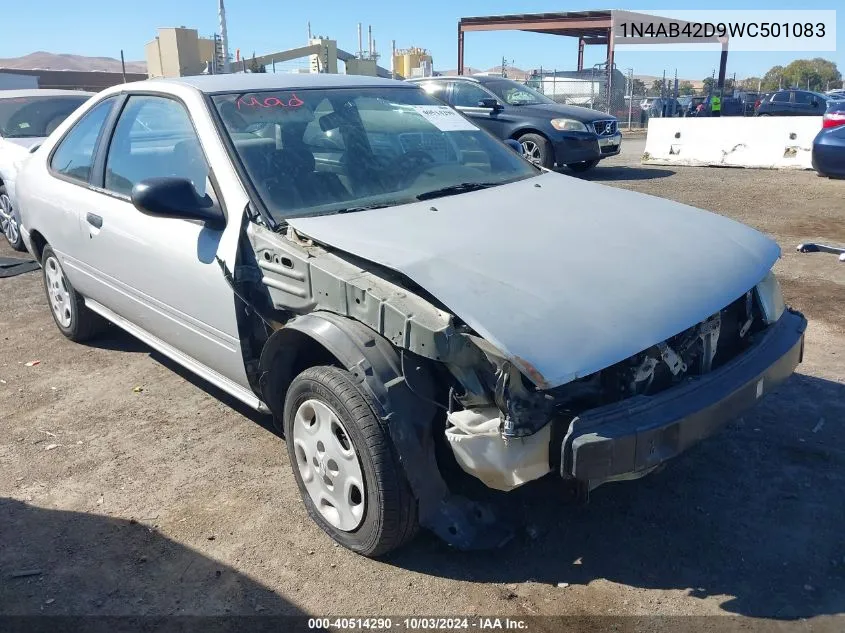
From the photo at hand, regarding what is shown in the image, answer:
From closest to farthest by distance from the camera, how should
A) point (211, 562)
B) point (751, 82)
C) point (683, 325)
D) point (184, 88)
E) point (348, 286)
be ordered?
point (683, 325) → point (348, 286) → point (211, 562) → point (184, 88) → point (751, 82)

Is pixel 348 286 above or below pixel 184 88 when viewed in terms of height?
below

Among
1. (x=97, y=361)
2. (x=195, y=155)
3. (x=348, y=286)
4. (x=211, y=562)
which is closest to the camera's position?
(x=348, y=286)

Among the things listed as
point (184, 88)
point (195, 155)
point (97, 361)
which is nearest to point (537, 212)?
Result: point (195, 155)

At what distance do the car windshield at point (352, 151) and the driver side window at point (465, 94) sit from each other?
9.09 meters

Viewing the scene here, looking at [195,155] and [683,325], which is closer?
[683,325]

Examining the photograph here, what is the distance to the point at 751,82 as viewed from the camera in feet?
228

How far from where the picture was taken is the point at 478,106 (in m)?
12.8

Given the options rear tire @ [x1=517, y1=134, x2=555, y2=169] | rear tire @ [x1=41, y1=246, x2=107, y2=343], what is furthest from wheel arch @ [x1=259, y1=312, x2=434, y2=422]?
rear tire @ [x1=517, y1=134, x2=555, y2=169]

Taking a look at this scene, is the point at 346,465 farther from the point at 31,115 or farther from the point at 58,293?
the point at 31,115

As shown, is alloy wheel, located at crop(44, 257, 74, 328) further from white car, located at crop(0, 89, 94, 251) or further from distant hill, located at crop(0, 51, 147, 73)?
distant hill, located at crop(0, 51, 147, 73)

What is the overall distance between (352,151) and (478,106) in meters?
9.67

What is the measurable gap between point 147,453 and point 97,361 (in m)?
1.54

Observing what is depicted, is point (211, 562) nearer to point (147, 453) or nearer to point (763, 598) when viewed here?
point (147, 453)

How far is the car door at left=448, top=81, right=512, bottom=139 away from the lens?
12594 millimetres
